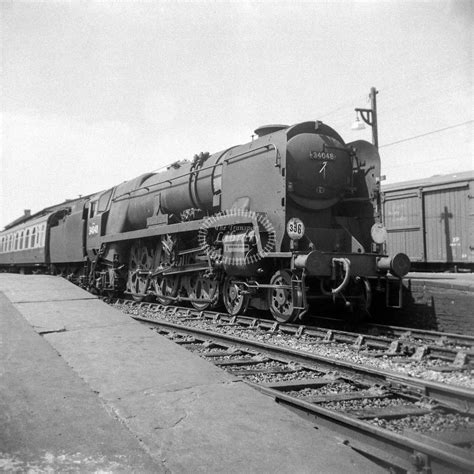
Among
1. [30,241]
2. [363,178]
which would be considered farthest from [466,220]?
[30,241]

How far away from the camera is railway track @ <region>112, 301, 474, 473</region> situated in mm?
2535

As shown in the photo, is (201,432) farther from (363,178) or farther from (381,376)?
(363,178)

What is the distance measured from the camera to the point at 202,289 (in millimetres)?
9273

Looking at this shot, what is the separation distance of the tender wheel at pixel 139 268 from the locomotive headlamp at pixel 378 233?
5591mm

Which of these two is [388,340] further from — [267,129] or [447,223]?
[447,223]

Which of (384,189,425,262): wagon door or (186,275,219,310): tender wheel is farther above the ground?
(384,189,425,262): wagon door

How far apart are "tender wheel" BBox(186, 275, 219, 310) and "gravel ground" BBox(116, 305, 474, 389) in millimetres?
1038

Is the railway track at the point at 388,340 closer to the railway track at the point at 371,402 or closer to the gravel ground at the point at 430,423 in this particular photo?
the railway track at the point at 371,402

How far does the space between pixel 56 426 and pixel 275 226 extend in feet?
17.4

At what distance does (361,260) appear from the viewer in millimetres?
7078

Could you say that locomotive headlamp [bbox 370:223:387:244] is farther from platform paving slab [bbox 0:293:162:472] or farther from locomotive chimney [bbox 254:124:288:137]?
platform paving slab [bbox 0:293:162:472]

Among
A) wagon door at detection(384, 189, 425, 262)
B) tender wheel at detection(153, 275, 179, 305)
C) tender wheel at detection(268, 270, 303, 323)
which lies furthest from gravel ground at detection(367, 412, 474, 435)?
wagon door at detection(384, 189, 425, 262)

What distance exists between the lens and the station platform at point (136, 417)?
77.7 inches

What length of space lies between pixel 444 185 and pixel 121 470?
1285 centimetres
